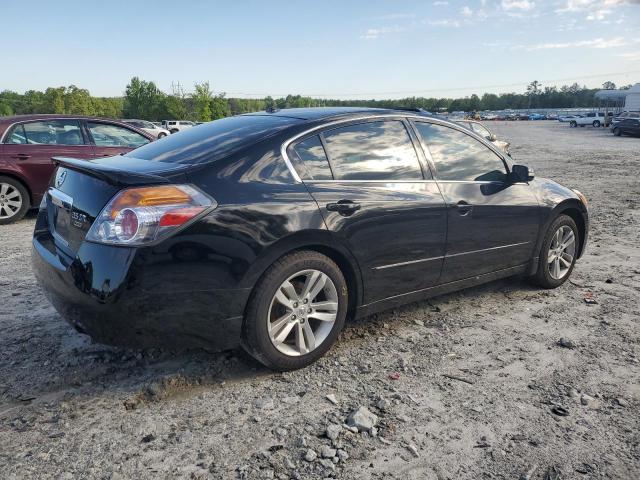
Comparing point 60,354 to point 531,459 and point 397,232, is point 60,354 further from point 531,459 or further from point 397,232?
point 531,459

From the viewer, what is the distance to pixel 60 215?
11.0ft

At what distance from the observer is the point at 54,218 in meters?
3.45

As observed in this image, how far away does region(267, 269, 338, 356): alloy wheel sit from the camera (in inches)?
129

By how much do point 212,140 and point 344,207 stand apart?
0.99 m

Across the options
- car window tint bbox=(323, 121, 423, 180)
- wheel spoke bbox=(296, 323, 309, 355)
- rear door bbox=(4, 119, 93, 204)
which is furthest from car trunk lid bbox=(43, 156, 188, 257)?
rear door bbox=(4, 119, 93, 204)

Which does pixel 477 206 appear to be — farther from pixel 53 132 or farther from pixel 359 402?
pixel 53 132

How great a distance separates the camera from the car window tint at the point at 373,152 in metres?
3.61

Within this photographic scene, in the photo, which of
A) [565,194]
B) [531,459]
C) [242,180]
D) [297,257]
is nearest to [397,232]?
[297,257]

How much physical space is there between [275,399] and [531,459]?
1.38 metres

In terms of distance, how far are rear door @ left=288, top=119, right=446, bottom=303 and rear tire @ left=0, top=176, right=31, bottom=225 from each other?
6439 mm

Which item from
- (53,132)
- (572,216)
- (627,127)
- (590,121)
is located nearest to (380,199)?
(572,216)

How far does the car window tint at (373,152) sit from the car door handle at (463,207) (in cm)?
40

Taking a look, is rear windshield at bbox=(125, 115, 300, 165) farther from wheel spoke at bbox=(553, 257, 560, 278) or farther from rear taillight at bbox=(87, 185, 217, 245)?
wheel spoke at bbox=(553, 257, 560, 278)

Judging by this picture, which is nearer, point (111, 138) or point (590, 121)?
point (111, 138)
